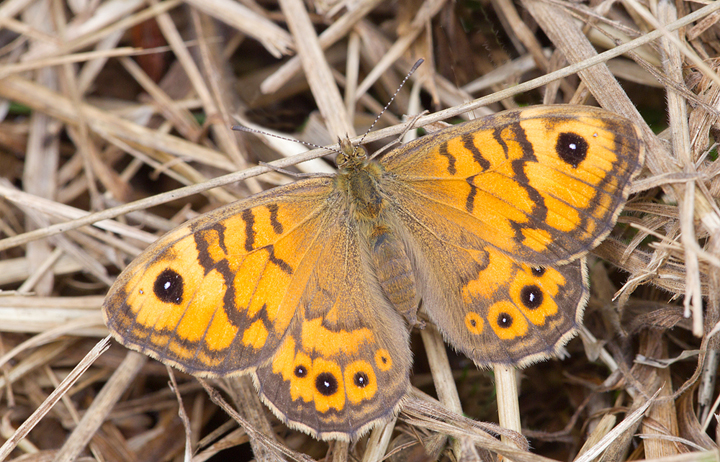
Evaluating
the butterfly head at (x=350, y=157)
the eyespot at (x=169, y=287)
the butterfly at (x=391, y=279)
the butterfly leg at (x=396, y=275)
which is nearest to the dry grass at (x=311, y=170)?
the butterfly head at (x=350, y=157)

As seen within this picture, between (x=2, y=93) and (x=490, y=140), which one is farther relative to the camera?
(x=2, y=93)

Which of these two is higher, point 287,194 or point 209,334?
point 287,194

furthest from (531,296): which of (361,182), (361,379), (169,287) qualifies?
(169,287)

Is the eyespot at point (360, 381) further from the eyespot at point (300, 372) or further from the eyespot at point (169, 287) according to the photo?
the eyespot at point (169, 287)

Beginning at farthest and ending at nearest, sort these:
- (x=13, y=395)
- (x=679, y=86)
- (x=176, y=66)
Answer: (x=176, y=66)
(x=13, y=395)
(x=679, y=86)

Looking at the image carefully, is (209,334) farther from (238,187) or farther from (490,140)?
(490,140)

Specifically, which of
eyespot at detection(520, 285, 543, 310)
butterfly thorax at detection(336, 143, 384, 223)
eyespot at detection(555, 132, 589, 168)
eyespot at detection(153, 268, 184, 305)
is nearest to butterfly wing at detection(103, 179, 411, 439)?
eyespot at detection(153, 268, 184, 305)

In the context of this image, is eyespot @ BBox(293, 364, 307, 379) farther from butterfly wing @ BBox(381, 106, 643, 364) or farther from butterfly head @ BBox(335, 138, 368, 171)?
butterfly head @ BBox(335, 138, 368, 171)

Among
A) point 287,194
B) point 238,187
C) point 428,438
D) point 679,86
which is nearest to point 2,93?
point 238,187
